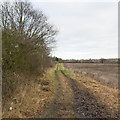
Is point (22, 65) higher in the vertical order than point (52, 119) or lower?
higher

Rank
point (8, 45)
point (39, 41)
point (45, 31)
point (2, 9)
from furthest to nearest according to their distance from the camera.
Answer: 1. point (45, 31)
2. point (39, 41)
3. point (2, 9)
4. point (8, 45)

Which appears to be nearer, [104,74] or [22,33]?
[22,33]

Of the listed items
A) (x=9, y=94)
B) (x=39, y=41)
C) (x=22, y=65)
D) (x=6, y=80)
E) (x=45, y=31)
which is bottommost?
(x=9, y=94)

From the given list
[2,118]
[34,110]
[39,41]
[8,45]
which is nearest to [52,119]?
[34,110]

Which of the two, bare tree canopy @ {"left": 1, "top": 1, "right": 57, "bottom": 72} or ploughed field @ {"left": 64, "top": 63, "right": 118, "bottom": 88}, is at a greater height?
bare tree canopy @ {"left": 1, "top": 1, "right": 57, "bottom": 72}

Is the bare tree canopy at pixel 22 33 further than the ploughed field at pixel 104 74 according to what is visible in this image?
No

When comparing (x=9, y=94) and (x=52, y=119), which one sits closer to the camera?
(x=52, y=119)

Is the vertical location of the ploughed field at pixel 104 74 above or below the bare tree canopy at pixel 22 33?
below

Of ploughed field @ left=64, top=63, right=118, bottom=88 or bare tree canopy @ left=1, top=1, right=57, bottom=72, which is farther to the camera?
ploughed field @ left=64, top=63, right=118, bottom=88

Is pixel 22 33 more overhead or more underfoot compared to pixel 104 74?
more overhead

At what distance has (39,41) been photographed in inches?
348

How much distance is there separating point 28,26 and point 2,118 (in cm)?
758

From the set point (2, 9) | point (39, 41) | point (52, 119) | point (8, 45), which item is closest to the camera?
point (52, 119)

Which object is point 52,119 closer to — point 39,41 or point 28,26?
point 39,41
